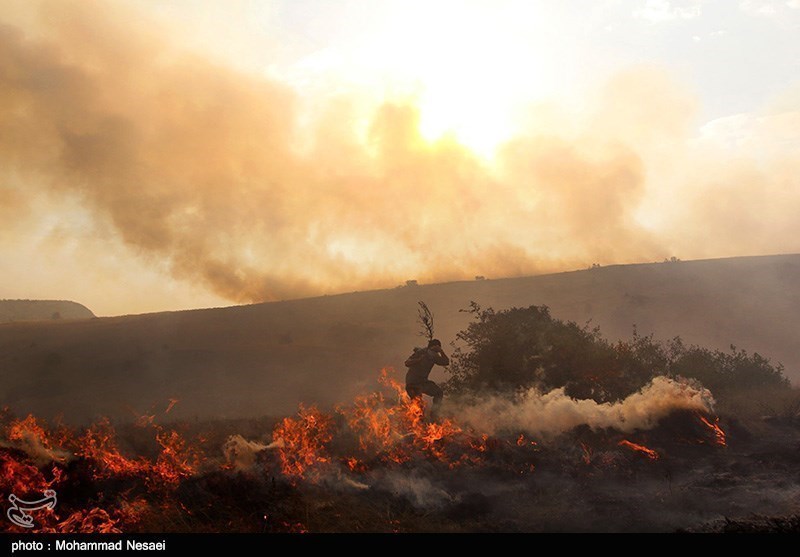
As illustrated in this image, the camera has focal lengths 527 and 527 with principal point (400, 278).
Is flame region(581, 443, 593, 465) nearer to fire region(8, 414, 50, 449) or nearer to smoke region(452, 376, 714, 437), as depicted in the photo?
smoke region(452, 376, 714, 437)

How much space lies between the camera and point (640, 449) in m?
14.2

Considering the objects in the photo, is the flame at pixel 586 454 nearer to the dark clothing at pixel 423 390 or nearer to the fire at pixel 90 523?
the dark clothing at pixel 423 390

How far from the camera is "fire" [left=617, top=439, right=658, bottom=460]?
14.0 meters

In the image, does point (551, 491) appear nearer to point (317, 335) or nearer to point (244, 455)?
point (244, 455)

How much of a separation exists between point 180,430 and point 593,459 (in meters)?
15.9

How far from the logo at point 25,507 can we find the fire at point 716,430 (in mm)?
16695

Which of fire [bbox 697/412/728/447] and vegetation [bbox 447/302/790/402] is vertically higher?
vegetation [bbox 447/302/790/402]

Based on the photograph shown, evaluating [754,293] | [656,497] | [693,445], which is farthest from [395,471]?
[754,293]

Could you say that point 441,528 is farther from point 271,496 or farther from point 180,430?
point 180,430

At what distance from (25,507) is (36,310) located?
131972mm

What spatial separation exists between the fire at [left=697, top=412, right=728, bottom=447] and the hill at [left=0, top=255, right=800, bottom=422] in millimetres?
24284

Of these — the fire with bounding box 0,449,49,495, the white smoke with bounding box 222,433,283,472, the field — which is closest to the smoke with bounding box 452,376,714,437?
the field

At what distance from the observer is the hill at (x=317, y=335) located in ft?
128

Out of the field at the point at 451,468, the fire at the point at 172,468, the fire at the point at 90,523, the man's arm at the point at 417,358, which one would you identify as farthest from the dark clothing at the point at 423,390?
the fire at the point at 90,523
